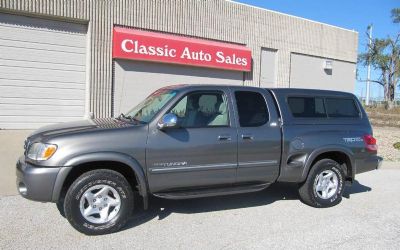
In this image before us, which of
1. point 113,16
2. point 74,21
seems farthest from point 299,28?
point 74,21

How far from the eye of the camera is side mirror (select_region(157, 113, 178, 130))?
16.7 ft

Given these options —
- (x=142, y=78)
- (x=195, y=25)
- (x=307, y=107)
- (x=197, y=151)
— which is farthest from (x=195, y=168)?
(x=195, y=25)

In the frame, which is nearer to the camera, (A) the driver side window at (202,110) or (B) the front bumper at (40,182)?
(B) the front bumper at (40,182)

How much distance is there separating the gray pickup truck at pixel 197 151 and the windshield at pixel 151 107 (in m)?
0.02

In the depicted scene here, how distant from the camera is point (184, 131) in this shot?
5344 millimetres

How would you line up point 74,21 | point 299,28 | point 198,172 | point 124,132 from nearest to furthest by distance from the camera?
point 124,132 → point 198,172 → point 74,21 → point 299,28

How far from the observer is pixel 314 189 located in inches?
254

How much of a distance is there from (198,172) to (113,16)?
10.0m

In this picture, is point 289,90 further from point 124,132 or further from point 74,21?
point 74,21

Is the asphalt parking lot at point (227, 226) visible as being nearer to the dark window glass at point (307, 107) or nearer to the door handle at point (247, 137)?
the door handle at point (247, 137)

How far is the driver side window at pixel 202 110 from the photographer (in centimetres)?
548

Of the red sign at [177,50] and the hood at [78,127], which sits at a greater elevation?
the red sign at [177,50]

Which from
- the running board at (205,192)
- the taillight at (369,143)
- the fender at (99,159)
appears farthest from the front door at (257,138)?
the taillight at (369,143)

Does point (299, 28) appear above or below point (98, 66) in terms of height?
above
